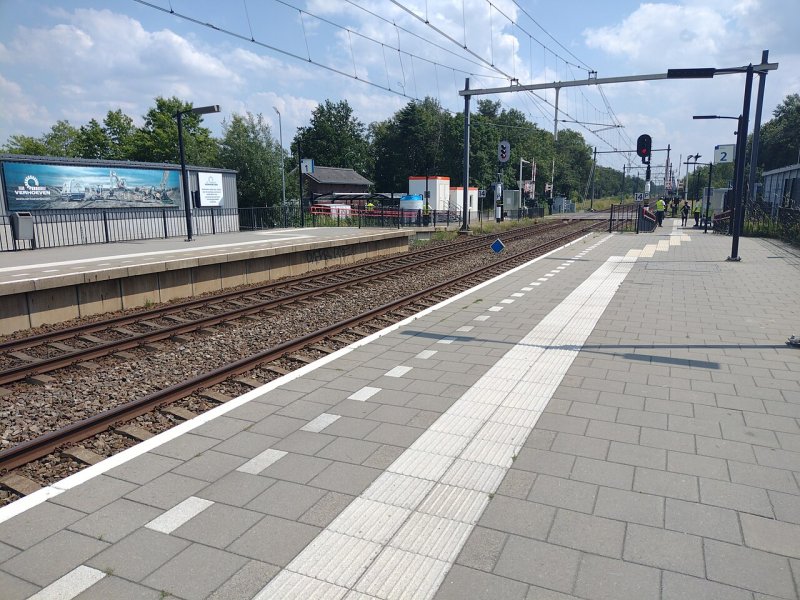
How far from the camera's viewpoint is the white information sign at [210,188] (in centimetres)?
2509

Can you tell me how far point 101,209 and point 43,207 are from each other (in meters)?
2.11

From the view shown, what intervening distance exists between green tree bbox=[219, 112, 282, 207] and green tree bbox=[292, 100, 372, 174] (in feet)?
107

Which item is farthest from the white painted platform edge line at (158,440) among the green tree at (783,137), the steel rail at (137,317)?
the green tree at (783,137)

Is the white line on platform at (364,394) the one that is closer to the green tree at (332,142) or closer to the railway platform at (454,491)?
the railway platform at (454,491)

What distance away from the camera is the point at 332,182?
59.3m

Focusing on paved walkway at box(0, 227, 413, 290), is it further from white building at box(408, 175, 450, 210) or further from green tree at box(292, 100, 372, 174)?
green tree at box(292, 100, 372, 174)

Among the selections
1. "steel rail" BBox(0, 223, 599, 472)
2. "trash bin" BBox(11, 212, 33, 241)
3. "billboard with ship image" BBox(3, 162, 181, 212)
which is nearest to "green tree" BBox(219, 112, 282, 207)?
"billboard with ship image" BBox(3, 162, 181, 212)

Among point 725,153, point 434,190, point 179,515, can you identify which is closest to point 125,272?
point 179,515

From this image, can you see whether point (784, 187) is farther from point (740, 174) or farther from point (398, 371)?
point (398, 371)

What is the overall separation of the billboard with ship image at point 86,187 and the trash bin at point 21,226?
1.75m

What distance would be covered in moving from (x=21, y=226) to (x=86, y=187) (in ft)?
13.3

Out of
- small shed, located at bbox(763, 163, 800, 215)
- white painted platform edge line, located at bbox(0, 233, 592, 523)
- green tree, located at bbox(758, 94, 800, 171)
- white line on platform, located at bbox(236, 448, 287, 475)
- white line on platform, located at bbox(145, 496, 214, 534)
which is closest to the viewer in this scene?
white line on platform, located at bbox(145, 496, 214, 534)

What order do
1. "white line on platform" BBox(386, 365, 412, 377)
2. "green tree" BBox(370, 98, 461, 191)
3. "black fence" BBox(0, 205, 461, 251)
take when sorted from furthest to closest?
"green tree" BBox(370, 98, 461, 191) → "black fence" BBox(0, 205, 461, 251) → "white line on platform" BBox(386, 365, 412, 377)

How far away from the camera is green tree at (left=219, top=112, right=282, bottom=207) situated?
4378cm
